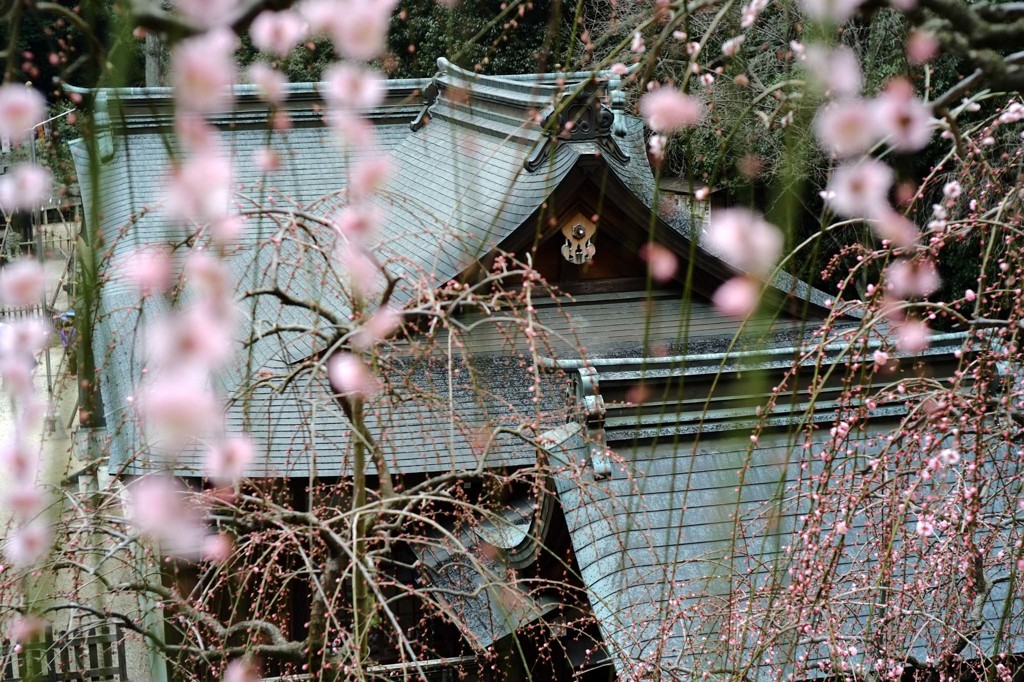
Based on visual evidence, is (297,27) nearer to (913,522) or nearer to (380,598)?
(380,598)

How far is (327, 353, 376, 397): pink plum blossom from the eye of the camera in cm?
156

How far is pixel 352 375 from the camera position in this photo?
1.52 m

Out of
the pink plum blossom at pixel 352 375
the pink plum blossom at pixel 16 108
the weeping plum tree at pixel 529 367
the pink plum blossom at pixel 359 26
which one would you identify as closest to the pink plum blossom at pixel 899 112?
the weeping plum tree at pixel 529 367

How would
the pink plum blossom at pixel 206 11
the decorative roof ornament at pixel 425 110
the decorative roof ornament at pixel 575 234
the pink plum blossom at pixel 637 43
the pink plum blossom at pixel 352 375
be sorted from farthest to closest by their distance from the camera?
the decorative roof ornament at pixel 425 110 → the decorative roof ornament at pixel 575 234 → the pink plum blossom at pixel 352 375 → the pink plum blossom at pixel 637 43 → the pink plum blossom at pixel 206 11

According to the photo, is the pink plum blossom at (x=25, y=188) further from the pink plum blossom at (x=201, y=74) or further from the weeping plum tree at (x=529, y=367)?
the pink plum blossom at (x=201, y=74)

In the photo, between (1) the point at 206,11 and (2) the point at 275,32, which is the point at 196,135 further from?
(2) the point at 275,32

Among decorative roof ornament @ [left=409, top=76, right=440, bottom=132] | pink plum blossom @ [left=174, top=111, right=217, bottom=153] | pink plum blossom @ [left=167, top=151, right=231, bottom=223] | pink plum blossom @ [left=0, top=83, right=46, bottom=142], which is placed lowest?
pink plum blossom @ [left=167, top=151, right=231, bottom=223]

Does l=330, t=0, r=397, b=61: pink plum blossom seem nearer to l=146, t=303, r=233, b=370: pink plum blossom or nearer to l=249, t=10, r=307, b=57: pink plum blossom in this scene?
l=249, t=10, r=307, b=57: pink plum blossom

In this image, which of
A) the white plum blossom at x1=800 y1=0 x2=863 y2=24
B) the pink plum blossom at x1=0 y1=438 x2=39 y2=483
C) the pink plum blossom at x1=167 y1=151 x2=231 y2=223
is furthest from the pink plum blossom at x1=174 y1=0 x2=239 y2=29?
the white plum blossom at x1=800 y1=0 x2=863 y2=24

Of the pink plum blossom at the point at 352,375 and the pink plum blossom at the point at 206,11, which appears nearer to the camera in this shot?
the pink plum blossom at the point at 206,11

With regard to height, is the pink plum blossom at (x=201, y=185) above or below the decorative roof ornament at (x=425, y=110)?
below

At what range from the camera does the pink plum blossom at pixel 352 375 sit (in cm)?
156

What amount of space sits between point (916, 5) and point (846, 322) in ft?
15.1

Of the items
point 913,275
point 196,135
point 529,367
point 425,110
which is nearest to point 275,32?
point 196,135
